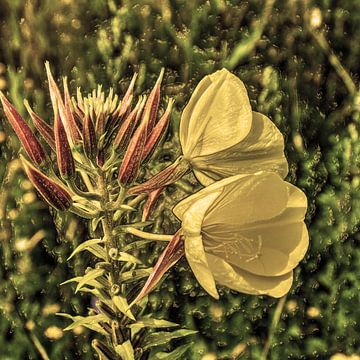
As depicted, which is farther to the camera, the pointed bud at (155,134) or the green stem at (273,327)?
the green stem at (273,327)

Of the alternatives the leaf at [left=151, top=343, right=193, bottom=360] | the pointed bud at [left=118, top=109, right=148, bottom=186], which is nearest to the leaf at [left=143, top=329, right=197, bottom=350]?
the leaf at [left=151, top=343, right=193, bottom=360]

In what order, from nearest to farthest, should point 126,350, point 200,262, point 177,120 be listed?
point 200,262 → point 126,350 → point 177,120

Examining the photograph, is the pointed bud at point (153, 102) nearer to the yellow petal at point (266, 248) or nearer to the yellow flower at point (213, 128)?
the yellow flower at point (213, 128)

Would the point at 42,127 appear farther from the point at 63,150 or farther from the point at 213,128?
the point at 213,128

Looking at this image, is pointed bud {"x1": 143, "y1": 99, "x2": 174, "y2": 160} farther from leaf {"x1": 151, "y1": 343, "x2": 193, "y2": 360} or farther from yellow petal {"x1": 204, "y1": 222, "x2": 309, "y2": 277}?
leaf {"x1": 151, "y1": 343, "x2": 193, "y2": 360}

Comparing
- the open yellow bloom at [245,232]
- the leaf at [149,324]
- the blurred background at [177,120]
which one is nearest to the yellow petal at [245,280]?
the open yellow bloom at [245,232]

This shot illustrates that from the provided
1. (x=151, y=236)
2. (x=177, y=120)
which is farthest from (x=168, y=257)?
(x=177, y=120)

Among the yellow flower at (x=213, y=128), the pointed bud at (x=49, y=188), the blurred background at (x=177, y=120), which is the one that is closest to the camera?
the pointed bud at (x=49, y=188)
